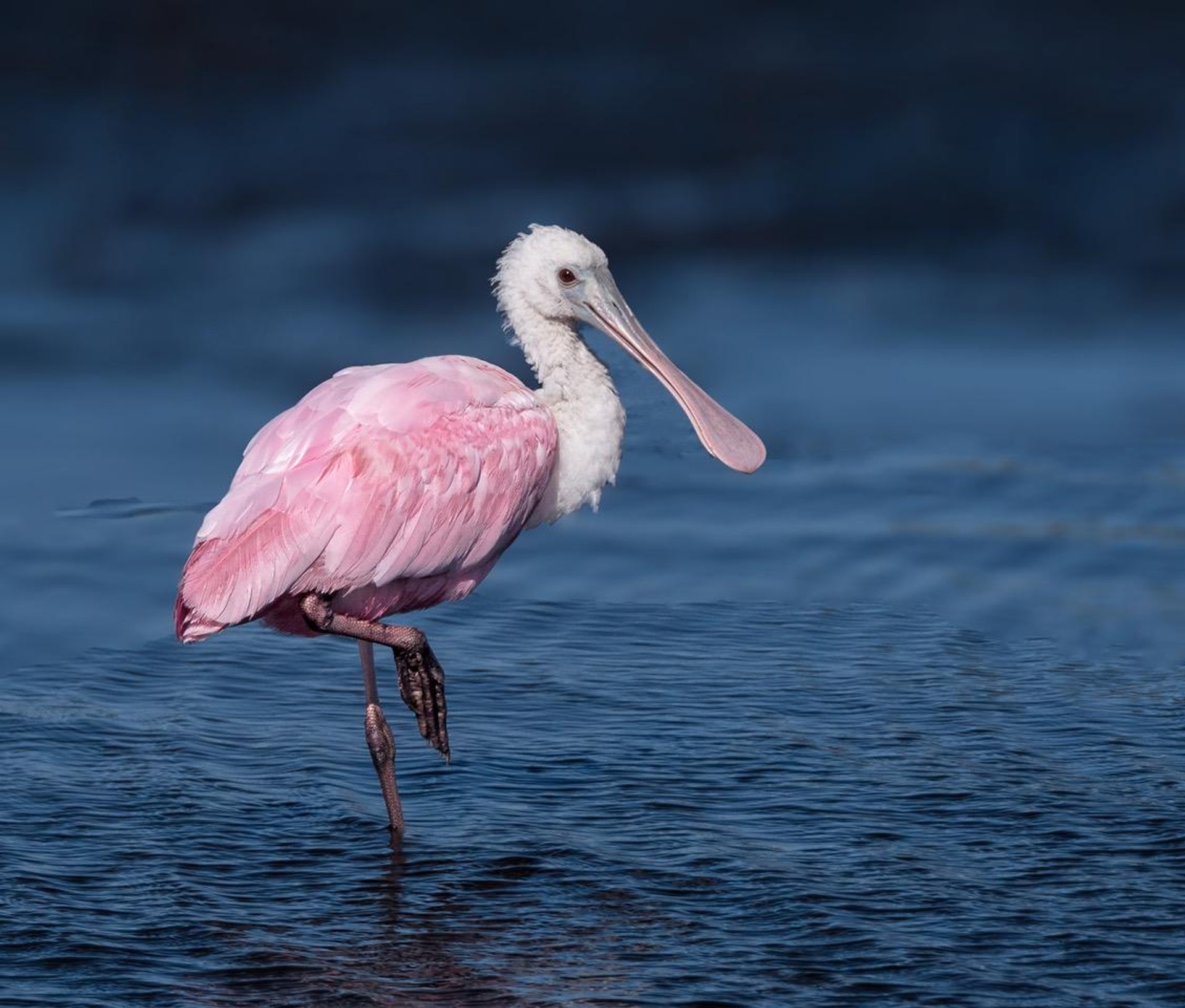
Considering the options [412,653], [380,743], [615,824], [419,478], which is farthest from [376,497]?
[615,824]

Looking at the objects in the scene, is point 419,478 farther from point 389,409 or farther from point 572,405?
point 572,405

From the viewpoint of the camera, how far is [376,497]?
682 cm

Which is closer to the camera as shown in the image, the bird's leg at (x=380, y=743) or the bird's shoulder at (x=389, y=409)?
the bird's leg at (x=380, y=743)

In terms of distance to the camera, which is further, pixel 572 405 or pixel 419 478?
pixel 572 405

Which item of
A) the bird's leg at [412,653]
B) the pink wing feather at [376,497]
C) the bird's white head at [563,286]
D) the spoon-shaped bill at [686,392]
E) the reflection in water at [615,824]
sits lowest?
the reflection in water at [615,824]

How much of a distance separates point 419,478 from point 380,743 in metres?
0.84

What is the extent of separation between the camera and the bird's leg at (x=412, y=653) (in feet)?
22.4

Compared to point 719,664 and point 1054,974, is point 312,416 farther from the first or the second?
point 1054,974

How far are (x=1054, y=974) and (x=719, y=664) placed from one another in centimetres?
294

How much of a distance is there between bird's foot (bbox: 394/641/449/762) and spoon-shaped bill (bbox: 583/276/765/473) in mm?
1410

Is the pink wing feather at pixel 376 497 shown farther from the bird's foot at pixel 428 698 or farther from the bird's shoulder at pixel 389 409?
the bird's foot at pixel 428 698

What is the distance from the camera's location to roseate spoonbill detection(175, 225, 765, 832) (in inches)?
259

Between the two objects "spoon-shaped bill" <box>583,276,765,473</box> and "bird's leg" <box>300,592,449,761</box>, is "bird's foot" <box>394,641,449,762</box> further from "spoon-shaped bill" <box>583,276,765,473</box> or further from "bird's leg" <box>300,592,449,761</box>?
"spoon-shaped bill" <box>583,276,765,473</box>

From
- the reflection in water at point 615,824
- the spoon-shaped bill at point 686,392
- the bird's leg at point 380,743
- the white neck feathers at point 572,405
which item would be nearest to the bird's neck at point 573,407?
the white neck feathers at point 572,405
